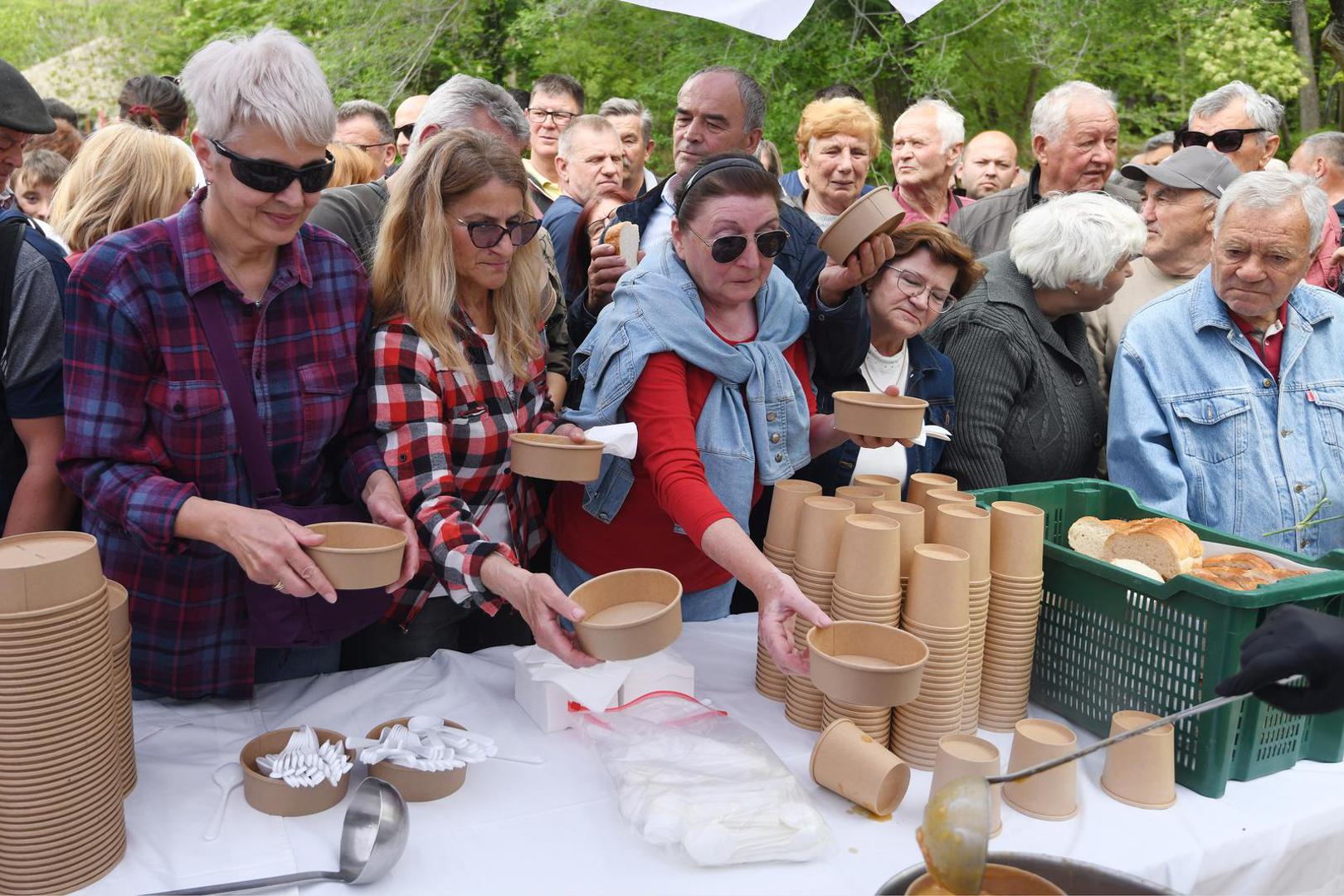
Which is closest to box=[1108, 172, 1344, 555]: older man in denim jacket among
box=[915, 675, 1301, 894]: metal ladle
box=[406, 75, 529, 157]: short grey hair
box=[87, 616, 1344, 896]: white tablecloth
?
box=[87, 616, 1344, 896]: white tablecloth

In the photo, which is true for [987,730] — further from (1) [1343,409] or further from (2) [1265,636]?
(1) [1343,409]

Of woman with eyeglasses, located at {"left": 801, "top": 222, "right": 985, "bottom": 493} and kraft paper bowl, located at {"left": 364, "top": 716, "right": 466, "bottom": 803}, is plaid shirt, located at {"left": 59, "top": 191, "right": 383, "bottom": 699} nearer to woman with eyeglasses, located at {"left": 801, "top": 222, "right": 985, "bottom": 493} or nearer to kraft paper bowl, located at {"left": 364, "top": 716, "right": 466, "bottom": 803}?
kraft paper bowl, located at {"left": 364, "top": 716, "right": 466, "bottom": 803}

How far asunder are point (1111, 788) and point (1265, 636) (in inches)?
17.6

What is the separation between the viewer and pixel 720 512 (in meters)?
2.27

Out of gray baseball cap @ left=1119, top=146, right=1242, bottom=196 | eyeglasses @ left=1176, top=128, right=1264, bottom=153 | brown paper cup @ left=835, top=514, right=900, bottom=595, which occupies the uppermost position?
eyeglasses @ left=1176, top=128, right=1264, bottom=153

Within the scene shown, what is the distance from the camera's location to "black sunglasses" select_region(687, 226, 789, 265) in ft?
8.23

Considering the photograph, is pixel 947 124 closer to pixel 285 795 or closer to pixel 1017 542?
pixel 1017 542

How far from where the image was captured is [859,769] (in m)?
1.85

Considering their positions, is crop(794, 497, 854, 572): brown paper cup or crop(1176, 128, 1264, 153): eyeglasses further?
crop(1176, 128, 1264, 153): eyeglasses

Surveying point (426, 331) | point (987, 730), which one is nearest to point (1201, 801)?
point (987, 730)

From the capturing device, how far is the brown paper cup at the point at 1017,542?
218 cm

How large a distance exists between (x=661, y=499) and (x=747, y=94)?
7.24ft

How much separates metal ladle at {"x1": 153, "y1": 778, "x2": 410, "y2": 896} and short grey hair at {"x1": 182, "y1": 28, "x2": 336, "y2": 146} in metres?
1.23

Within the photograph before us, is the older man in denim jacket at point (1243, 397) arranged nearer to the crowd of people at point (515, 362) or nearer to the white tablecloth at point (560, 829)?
the crowd of people at point (515, 362)
